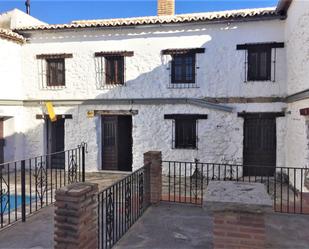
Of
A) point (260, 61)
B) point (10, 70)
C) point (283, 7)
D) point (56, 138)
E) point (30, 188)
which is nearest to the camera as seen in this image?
point (30, 188)

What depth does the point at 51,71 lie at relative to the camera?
13422mm

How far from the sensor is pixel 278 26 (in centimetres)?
1121

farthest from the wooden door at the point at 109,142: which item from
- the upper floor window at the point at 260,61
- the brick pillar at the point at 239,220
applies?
the brick pillar at the point at 239,220

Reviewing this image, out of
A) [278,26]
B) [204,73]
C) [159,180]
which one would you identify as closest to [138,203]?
[159,180]

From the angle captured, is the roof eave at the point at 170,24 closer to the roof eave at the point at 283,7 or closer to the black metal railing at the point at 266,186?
the roof eave at the point at 283,7

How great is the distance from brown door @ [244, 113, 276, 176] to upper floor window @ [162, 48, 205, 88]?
256cm

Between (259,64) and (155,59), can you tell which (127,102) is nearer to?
(155,59)

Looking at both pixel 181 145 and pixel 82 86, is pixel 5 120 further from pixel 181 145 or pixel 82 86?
pixel 181 145

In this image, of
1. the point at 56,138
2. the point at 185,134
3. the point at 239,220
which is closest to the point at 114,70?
the point at 185,134

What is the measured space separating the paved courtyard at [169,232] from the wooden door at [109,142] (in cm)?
609

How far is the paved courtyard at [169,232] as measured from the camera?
5.24 m

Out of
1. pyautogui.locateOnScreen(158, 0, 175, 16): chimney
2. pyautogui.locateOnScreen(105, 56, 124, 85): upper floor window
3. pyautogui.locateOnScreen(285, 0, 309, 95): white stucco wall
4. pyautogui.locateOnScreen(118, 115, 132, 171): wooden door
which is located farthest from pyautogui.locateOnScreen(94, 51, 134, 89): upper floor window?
pyautogui.locateOnScreen(285, 0, 309, 95): white stucco wall

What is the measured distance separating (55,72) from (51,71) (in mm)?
172

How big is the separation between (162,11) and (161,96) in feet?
16.3
